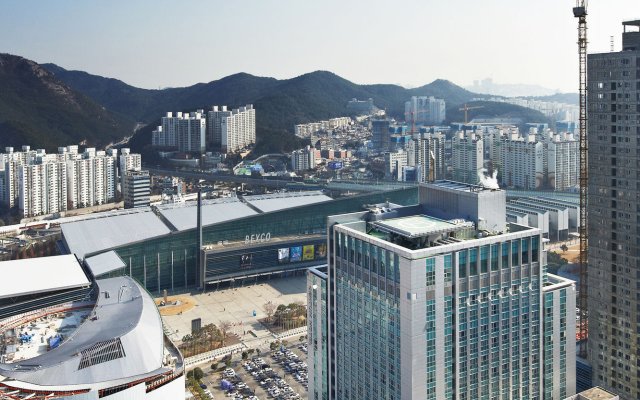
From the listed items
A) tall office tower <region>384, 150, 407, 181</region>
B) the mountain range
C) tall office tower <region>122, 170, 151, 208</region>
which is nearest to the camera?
tall office tower <region>122, 170, 151, 208</region>

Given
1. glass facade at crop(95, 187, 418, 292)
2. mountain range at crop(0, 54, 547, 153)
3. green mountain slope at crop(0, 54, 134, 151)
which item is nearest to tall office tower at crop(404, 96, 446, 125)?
mountain range at crop(0, 54, 547, 153)

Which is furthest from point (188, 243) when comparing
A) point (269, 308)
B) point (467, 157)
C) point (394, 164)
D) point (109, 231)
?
point (394, 164)

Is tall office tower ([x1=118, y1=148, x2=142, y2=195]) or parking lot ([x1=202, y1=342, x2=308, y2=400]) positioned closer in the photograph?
Result: parking lot ([x1=202, y1=342, x2=308, y2=400])

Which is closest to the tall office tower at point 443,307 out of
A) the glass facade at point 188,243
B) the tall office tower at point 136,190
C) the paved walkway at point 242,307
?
the paved walkway at point 242,307

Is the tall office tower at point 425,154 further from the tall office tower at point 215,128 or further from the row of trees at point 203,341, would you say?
the row of trees at point 203,341

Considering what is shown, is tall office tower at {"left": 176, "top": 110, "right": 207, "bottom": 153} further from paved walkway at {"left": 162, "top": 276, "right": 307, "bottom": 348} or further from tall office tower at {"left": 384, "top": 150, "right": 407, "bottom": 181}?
paved walkway at {"left": 162, "top": 276, "right": 307, "bottom": 348}

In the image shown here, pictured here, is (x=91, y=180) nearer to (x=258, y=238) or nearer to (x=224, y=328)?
(x=258, y=238)

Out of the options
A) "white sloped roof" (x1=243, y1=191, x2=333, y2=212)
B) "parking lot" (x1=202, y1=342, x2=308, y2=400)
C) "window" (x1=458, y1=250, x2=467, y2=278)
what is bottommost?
Answer: "parking lot" (x1=202, y1=342, x2=308, y2=400)
